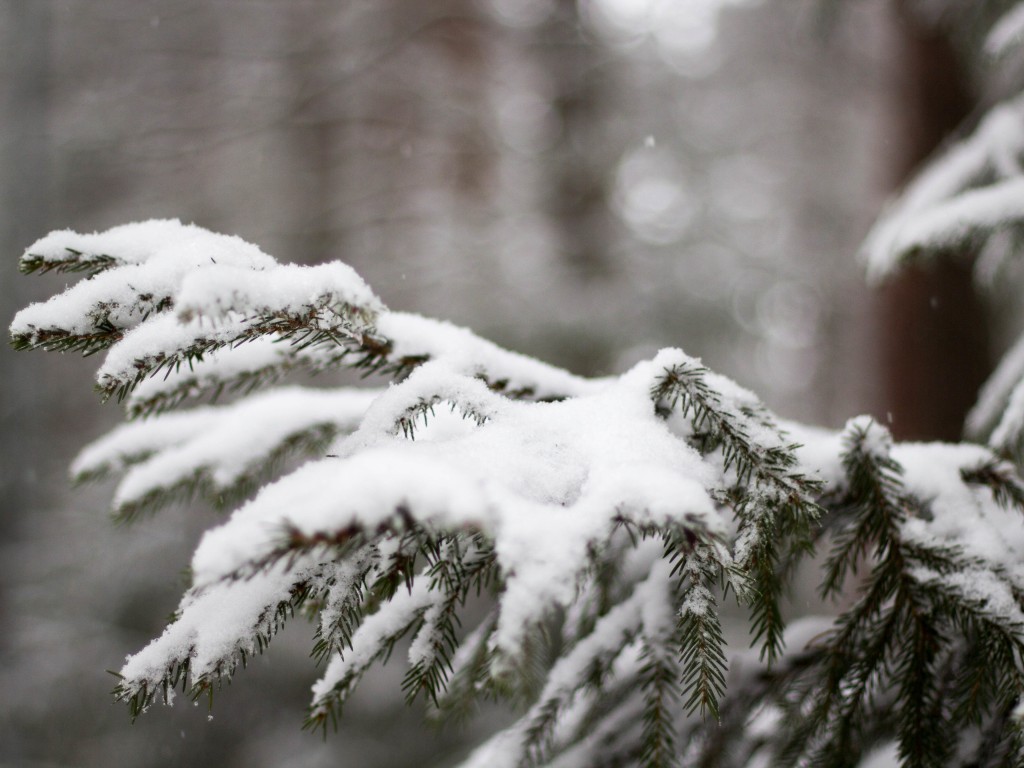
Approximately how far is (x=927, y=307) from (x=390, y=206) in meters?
3.93

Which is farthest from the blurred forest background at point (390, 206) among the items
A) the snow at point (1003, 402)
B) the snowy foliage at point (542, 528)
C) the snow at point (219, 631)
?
the snow at point (219, 631)

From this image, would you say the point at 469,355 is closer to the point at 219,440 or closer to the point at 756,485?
the point at 756,485

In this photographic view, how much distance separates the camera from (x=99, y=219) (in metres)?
6.85

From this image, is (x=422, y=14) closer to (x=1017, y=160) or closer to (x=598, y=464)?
(x=1017, y=160)

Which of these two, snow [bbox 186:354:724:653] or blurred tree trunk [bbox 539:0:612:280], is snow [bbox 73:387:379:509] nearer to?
snow [bbox 186:354:724:653]

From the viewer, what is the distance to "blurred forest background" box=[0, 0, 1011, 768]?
4.04 m

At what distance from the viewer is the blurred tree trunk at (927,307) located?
10.2ft

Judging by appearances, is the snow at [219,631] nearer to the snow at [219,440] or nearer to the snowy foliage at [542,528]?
the snowy foliage at [542,528]

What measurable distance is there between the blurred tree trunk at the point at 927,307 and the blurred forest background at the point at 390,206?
0.05 ft

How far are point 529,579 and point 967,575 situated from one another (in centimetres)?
68

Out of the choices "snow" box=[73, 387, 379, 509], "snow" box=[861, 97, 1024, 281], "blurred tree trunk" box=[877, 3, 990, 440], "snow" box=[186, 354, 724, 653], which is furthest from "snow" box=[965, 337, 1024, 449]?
"blurred tree trunk" box=[877, 3, 990, 440]

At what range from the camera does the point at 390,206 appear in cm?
514

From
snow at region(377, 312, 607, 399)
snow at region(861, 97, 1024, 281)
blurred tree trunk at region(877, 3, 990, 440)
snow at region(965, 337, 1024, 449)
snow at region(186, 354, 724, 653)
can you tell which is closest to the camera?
snow at region(186, 354, 724, 653)

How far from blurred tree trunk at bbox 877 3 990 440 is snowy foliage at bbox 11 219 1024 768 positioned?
242cm
